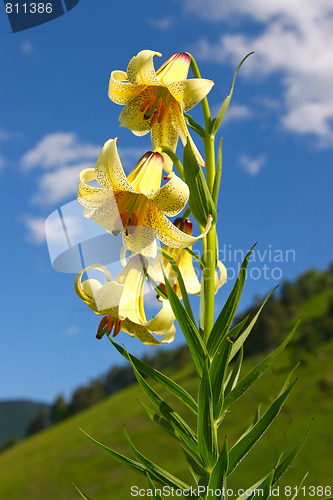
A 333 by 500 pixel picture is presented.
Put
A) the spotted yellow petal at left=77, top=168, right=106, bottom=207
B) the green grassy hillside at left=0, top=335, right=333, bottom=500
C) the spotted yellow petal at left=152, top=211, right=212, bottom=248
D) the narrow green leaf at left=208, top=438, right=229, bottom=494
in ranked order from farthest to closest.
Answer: the green grassy hillside at left=0, top=335, right=333, bottom=500 → the spotted yellow petal at left=77, top=168, right=106, bottom=207 → the spotted yellow petal at left=152, top=211, right=212, bottom=248 → the narrow green leaf at left=208, top=438, right=229, bottom=494

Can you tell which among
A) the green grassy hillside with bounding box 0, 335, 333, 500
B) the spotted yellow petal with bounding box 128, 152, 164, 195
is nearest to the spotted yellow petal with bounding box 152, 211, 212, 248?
the spotted yellow petal with bounding box 128, 152, 164, 195

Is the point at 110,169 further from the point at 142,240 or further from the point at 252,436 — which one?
the point at 252,436

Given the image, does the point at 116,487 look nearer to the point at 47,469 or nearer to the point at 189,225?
the point at 47,469

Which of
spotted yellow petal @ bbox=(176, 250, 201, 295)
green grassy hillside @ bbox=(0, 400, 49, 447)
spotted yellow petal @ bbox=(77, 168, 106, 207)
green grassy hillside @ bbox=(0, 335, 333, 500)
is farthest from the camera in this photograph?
green grassy hillside @ bbox=(0, 400, 49, 447)

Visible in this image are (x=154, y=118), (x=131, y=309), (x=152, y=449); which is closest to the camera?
(x=131, y=309)

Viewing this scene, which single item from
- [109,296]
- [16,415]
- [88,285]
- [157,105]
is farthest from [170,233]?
[16,415]

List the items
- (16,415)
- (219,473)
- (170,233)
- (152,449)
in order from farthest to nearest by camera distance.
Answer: (16,415) → (152,449) → (170,233) → (219,473)

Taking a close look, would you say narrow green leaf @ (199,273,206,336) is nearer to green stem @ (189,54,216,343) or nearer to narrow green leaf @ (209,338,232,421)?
green stem @ (189,54,216,343)
